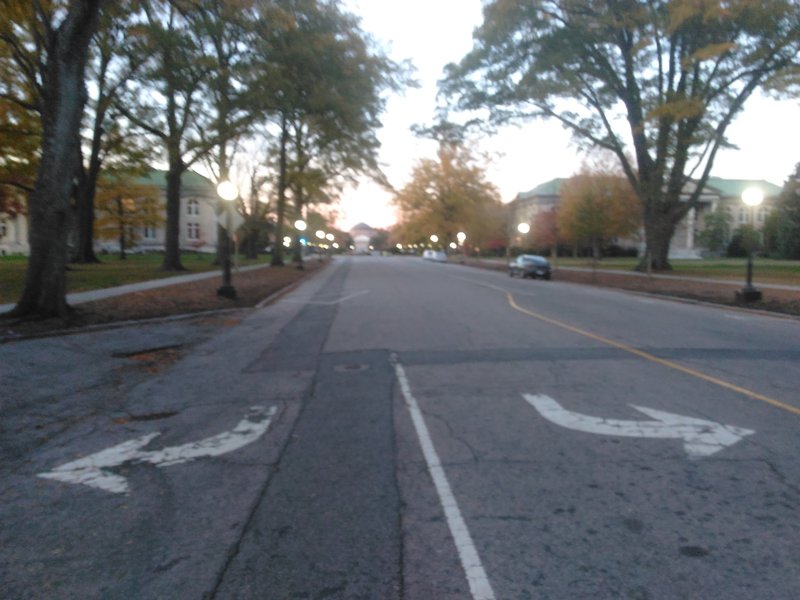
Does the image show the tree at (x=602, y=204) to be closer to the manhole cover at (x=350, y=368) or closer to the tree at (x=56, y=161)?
the tree at (x=56, y=161)

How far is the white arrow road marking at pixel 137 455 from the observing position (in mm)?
5727

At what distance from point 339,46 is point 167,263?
17548 millimetres

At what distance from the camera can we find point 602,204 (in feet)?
131

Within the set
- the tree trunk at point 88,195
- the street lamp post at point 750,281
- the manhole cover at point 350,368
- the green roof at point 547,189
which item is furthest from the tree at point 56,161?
the green roof at point 547,189

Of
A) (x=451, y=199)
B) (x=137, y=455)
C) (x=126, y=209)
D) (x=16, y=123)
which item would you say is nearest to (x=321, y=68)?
(x=16, y=123)

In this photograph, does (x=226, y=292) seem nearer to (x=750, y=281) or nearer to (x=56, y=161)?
(x=56, y=161)

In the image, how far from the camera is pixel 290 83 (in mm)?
21234

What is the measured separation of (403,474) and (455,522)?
1.04 meters

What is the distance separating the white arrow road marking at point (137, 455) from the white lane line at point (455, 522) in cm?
166

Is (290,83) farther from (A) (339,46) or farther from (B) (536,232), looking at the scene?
(B) (536,232)

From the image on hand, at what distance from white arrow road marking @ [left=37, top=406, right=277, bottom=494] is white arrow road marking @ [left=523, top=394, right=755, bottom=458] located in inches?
123

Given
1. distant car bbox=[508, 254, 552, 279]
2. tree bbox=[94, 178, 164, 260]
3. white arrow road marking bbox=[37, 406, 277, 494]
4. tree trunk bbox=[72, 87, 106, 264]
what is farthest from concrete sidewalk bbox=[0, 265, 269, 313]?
tree bbox=[94, 178, 164, 260]

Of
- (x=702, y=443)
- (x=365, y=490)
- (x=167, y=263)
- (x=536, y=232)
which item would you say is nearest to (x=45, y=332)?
(x=365, y=490)

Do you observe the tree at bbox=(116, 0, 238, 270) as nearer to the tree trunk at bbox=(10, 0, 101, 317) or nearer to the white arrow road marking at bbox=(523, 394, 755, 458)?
the tree trunk at bbox=(10, 0, 101, 317)
